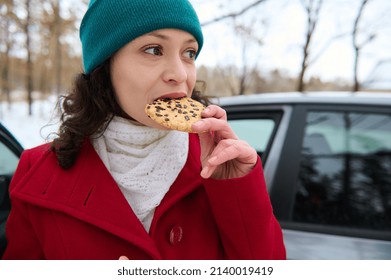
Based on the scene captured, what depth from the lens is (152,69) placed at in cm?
110

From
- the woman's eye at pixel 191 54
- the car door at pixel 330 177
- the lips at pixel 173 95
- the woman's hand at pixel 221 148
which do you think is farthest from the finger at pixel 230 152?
the car door at pixel 330 177

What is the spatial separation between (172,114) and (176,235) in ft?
1.45

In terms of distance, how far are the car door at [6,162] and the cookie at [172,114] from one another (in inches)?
42.5

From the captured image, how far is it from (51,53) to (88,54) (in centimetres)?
1879

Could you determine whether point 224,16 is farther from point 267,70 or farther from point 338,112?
point 267,70

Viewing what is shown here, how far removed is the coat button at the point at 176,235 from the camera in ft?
3.96

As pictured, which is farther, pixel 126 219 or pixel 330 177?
pixel 330 177

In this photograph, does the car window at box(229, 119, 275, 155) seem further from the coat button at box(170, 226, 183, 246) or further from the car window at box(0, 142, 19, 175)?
the car window at box(0, 142, 19, 175)

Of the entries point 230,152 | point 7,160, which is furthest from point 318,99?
point 7,160

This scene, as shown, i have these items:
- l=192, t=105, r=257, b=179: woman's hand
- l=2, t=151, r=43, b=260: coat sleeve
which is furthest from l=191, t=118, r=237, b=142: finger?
l=2, t=151, r=43, b=260: coat sleeve

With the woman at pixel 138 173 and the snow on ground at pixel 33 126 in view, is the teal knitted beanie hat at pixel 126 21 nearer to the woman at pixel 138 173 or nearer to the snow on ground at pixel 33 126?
the woman at pixel 138 173

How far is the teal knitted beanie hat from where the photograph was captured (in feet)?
3.67

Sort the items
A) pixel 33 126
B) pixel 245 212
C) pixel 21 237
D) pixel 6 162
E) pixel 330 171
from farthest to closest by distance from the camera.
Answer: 1. pixel 33 126
2. pixel 330 171
3. pixel 6 162
4. pixel 21 237
5. pixel 245 212

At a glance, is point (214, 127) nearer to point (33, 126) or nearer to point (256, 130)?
point (256, 130)
